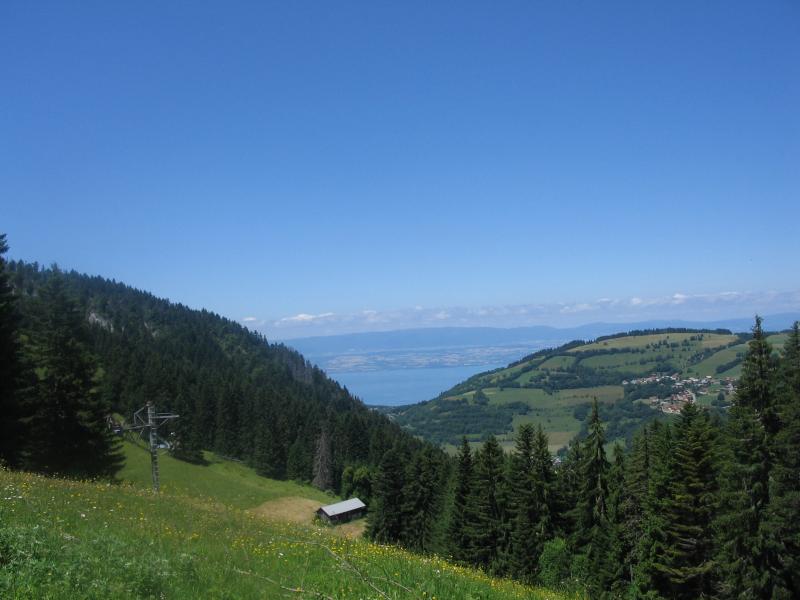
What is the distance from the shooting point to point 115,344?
111 m

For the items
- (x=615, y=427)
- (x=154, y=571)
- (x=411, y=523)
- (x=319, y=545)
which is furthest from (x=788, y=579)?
(x=615, y=427)

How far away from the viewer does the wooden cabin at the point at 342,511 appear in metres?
70.9

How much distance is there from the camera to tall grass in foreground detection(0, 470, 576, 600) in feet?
22.7

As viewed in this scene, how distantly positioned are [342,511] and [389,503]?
1811cm

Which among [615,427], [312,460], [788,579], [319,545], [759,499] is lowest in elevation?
[615,427]

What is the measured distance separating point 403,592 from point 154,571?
145 inches

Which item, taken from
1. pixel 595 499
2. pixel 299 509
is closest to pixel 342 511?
pixel 299 509

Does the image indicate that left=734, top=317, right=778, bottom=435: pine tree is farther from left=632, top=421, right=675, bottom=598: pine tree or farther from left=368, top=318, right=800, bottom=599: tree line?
left=632, top=421, right=675, bottom=598: pine tree

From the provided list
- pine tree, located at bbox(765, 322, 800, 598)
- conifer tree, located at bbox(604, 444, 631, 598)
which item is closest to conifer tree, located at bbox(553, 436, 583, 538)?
conifer tree, located at bbox(604, 444, 631, 598)

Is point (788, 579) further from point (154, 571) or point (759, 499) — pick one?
point (154, 571)

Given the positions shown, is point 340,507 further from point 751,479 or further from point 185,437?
point 751,479

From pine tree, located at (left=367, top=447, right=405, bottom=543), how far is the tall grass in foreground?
47.5 m

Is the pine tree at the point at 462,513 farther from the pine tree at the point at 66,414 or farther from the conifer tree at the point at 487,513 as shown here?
the pine tree at the point at 66,414

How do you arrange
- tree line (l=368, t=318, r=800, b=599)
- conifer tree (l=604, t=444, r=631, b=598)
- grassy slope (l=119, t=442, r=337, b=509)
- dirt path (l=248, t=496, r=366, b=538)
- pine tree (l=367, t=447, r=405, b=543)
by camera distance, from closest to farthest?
1. tree line (l=368, t=318, r=800, b=599)
2. conifer tree (l=604, t=444, r=631, b=598)
3. pine tree (l=367, t=447, r=405, b=543)
4. grassy slope (l=119, t=442, r=337, b=509)
5. dirt path (l=248, t=496, r=366, b=538)
